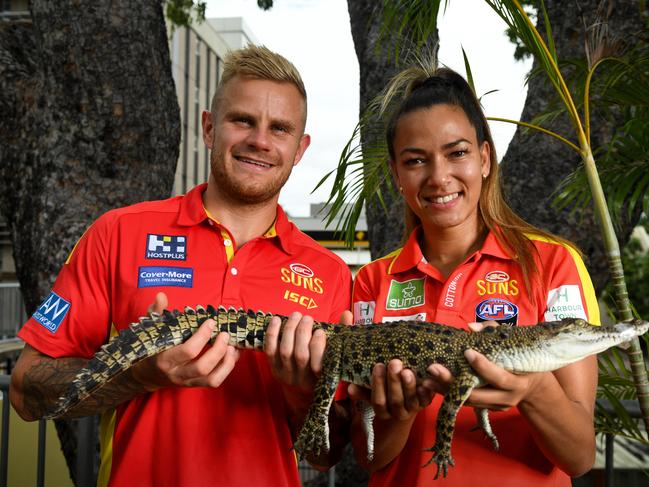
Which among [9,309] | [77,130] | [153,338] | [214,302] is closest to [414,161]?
[214,302]

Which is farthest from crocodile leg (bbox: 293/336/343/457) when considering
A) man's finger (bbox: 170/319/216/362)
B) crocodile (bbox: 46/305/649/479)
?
man's finger (bbox: 170/319/216/362)

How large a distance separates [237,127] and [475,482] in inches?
72.2

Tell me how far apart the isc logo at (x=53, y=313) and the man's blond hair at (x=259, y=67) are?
44.6 inches

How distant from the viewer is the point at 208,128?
3.13 m

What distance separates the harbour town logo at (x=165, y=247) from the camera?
272 cm

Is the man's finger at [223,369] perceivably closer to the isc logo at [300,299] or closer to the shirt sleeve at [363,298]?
the isc logo at [300,299]

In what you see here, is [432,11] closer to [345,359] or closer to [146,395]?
[345,359]

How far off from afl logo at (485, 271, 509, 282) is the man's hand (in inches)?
44.8

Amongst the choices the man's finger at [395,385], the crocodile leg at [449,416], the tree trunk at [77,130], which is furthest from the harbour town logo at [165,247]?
the tree trunk at [77,130]

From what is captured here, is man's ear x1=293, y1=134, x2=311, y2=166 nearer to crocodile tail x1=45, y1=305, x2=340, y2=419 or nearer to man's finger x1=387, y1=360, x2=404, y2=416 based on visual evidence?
crocodile tail x1=45, y1=305, x2=340, y2=419

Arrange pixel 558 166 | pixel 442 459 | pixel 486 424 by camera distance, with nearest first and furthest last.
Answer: pixel 442 459, pixel 486 424, pixel 558 166

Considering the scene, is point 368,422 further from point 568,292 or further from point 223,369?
point 568,292

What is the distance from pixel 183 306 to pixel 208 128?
98cm

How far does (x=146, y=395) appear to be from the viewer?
8.46 ft
